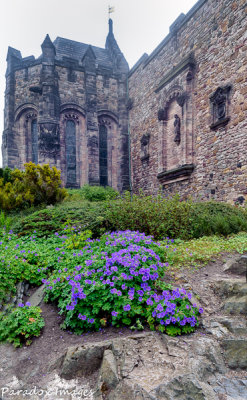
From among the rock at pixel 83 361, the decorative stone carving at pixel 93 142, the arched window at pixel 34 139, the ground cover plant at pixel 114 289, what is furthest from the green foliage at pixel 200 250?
the arched window at pixel 34 139

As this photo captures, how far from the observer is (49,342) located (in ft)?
9.18

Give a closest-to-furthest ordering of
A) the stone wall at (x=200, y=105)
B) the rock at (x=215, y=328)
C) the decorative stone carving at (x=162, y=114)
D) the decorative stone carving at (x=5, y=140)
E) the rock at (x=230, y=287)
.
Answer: the rock at (x=215, y=328), the rock at (x=230, y=287), the stone wall at (x=200, y=105), the decorative stone carving at (x=162, y=114), the decorative stone carving at (x=5, y=140)

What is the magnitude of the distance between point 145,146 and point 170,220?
9.63 meters

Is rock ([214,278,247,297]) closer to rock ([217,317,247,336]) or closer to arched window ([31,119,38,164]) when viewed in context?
rock ([217,317,247,336])

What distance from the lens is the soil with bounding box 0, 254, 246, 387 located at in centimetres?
253

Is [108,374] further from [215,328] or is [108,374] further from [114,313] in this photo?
[215,328]

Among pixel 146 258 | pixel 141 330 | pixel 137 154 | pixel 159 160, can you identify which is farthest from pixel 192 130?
pixel 141 330

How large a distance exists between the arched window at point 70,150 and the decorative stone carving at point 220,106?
9.76 meters

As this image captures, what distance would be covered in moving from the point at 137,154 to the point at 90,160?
2908 mm

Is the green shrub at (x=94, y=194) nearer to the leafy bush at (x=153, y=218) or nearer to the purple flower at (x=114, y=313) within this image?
the leafy bush at (x=153, y=218)

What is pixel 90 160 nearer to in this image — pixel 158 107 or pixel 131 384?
pixel 158 107

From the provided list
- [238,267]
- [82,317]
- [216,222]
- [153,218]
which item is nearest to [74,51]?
[153,218]

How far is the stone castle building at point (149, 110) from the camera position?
9094 mm

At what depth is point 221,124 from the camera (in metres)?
9.38
